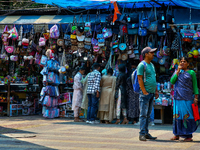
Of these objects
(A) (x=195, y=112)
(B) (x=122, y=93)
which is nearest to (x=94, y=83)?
(B) (x=122, y=93)

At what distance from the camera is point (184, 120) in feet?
22.2

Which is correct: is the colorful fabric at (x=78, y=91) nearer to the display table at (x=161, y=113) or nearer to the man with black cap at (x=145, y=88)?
the display table at (x=161, y=113)

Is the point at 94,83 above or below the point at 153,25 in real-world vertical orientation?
below

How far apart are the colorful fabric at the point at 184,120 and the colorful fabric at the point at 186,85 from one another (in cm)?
11

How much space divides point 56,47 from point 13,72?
2757mm

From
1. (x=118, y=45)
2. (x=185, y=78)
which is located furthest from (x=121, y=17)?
(x=185, y=78)

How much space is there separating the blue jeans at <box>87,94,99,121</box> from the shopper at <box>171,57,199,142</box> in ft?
14.1

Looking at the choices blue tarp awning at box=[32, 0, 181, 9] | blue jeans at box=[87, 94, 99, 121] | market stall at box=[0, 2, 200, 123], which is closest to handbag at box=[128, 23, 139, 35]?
market stall at box=[0, 2, 200, 123]

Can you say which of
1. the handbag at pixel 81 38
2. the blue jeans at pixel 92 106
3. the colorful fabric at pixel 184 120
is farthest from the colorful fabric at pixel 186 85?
the handbag at pixel 81 38

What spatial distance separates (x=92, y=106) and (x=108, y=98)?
56 cm

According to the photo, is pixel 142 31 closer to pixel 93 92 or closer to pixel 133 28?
pixel 133 28

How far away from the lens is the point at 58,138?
6977 mm

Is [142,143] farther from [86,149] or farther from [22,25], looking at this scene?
[22,25]

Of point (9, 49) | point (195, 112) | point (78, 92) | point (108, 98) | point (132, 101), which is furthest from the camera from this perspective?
point (9, 49)
